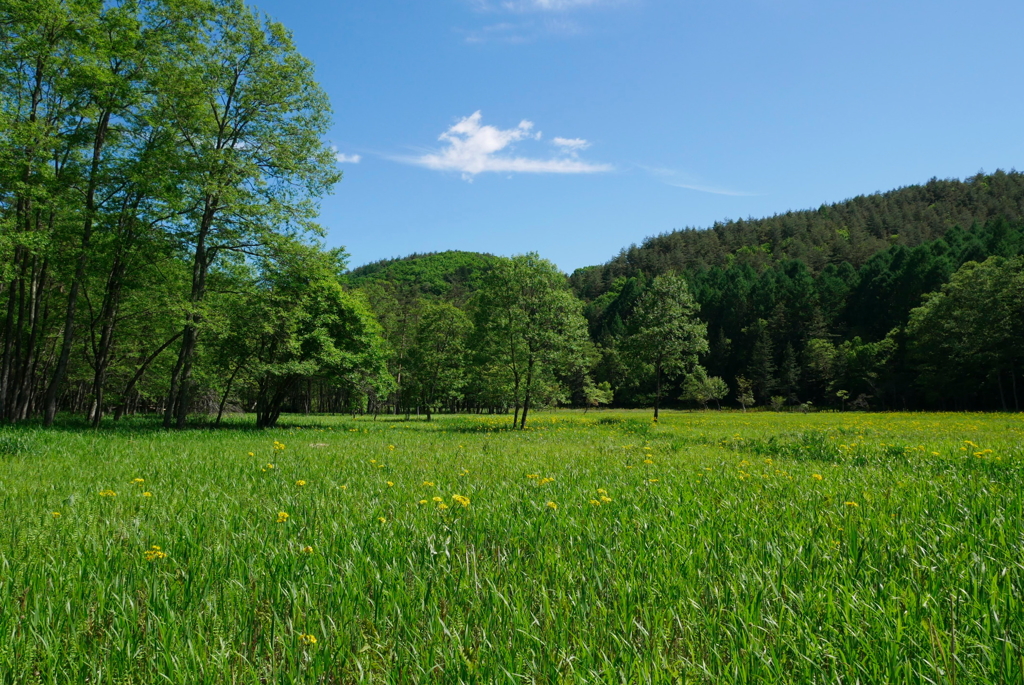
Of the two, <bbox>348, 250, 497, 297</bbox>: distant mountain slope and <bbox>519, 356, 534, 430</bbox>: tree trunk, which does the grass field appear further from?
<bbox>348, 250, 497, 297</bbox>: distant mountain slope

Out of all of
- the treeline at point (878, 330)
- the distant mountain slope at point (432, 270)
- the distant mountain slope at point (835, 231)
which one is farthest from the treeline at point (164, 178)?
the distant mountain slope at point (835, 231)

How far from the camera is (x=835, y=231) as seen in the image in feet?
451

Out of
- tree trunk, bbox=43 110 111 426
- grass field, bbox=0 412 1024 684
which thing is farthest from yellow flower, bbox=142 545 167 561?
tree trunk, bbox=43 110 111 426

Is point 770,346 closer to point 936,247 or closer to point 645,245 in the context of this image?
point 936,247

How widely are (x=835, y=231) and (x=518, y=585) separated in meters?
169

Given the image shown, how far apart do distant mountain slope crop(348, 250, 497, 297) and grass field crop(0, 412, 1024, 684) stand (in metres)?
120

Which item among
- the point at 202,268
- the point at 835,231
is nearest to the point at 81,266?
the point at 202,268

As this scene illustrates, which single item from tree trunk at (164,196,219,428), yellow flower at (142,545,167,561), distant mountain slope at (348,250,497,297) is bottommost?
yellow flower at (142,545,167,561)

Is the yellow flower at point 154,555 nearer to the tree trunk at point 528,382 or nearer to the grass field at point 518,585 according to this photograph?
the grass field at point 518,585

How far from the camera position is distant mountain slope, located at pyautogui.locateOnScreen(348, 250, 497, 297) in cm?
13562

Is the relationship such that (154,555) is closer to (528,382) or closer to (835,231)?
(528,382)

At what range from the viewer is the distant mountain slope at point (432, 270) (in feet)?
445

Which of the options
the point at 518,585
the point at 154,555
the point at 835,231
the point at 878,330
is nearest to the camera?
the point at 518,585

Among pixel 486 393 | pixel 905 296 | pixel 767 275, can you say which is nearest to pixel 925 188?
pixel 767 275
